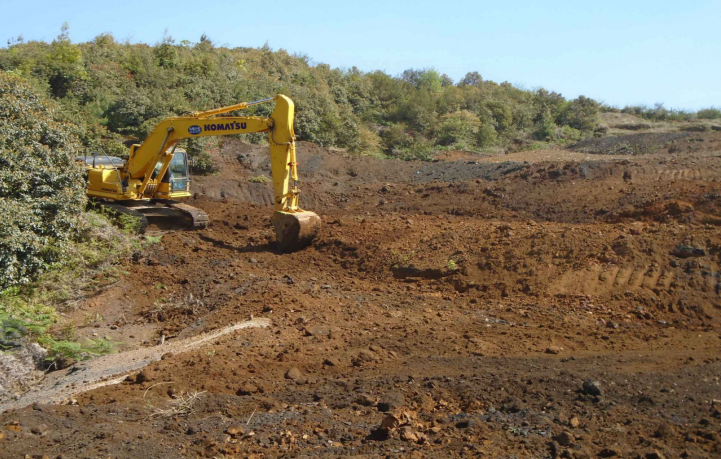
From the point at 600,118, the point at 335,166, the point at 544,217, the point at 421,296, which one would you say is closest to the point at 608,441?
the point at 421,296

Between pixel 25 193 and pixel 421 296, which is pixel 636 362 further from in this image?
pixel 25 193

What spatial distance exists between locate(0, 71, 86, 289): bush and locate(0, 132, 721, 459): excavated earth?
1.20 m

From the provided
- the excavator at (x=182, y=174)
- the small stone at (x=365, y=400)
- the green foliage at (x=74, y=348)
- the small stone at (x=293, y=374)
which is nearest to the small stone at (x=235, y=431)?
the small stone at (x=365, y=400)

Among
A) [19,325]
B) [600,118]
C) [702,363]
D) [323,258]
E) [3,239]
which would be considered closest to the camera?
[702,363]

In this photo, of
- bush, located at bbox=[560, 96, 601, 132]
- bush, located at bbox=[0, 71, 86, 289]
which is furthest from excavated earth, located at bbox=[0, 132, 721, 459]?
bush, located at bbox=[560, 96, 601, 132]

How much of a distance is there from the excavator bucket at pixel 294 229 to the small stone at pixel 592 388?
808 cm

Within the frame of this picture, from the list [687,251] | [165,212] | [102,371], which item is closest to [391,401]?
[102,371]

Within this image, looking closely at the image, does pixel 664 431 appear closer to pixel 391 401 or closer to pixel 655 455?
pixel 655 455

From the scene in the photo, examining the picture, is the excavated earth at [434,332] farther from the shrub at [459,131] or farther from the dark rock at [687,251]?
the shrub at [459,131]

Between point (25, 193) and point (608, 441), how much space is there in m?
10.4

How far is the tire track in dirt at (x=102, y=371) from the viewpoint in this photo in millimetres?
7707

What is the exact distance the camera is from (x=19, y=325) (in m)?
9.36

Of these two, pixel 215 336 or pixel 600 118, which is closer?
pixel 215 336

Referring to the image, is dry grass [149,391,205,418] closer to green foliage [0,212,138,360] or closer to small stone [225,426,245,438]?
small stone [225,426,245,438]
